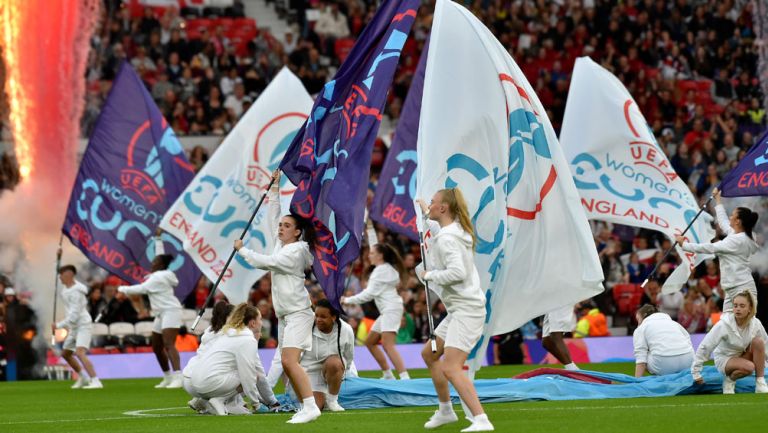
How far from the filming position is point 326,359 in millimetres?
14539

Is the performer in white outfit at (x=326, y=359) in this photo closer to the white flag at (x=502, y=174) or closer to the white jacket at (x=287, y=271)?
the white jacket at (x=287, y=271)

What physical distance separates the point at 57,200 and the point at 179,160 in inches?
181

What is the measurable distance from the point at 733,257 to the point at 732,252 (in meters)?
0.24

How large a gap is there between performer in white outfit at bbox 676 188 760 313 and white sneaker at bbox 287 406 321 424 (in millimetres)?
6650

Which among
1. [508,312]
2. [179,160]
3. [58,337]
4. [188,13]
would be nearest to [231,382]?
[508,312]

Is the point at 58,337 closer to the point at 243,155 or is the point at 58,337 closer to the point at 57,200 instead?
the point at 57,200

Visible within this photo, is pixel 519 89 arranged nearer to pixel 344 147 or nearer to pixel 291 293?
pixel 344 147

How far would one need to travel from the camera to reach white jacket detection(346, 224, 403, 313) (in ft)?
66.7

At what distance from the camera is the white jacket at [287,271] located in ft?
43.9

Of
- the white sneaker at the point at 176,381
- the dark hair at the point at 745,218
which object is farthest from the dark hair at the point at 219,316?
the dark hair at the point at 745,218

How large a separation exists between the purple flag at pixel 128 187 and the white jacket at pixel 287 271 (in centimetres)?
906

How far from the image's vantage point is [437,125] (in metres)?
13.7

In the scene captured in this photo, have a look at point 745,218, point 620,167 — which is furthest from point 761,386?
point 620,167

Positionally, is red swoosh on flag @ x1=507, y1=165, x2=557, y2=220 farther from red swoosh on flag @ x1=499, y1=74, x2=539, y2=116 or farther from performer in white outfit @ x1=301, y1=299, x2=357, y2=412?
performer in white outfit @ x1=301, y1=299, x2=357, y2=412
